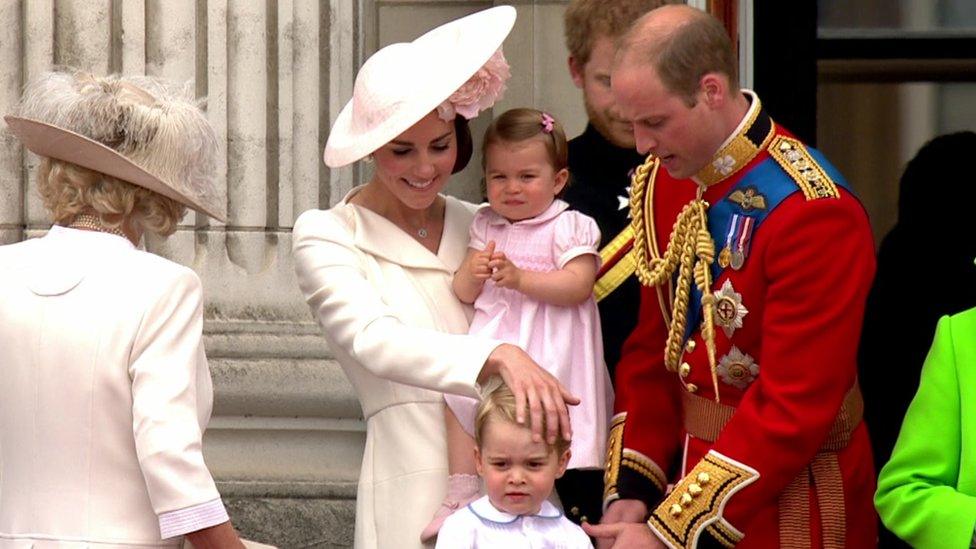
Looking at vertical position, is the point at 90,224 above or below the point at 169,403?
above

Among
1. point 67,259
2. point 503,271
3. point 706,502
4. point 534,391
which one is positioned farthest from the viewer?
point 503,271

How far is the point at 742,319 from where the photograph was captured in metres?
4.09

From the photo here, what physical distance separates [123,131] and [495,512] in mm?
1029

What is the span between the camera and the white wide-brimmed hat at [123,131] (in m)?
3.90

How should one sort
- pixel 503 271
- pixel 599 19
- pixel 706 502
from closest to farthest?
pixel 706 502 → pixel 503 271 → pixel 599 19

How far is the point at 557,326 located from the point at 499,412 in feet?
1.21

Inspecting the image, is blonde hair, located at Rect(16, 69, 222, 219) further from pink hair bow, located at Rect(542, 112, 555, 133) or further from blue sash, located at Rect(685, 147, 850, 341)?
blue sash, located at Rect(685, 147, 850, 341)

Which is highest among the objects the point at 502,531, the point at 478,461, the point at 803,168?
the point at 803,168

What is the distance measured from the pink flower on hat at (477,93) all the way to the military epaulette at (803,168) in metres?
0.65

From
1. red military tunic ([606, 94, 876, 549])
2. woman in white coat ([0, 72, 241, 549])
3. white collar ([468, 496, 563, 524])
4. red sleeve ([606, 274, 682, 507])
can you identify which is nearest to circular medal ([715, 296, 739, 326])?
red military tunic ([606, 94, 876, 549])

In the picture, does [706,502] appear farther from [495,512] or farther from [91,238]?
[91,238]

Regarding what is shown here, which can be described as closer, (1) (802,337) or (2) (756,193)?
(1) (802,337)

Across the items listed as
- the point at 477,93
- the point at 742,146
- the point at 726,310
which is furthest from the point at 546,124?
the point at 726,310

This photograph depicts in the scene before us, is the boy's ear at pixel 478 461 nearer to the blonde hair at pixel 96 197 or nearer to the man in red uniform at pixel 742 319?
the man in red uniform at pixel 742 319
